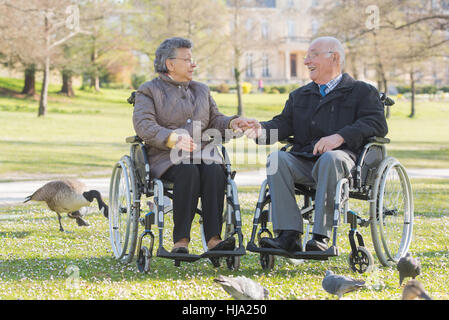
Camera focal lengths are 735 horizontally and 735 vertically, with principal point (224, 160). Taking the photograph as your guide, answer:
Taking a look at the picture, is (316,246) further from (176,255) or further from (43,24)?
(43,24)

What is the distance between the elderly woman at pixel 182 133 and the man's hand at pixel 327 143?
556mm

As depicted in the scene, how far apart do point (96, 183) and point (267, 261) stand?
20.8 ft

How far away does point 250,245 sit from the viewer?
4637mm

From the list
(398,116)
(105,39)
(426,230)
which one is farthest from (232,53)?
(426,230)

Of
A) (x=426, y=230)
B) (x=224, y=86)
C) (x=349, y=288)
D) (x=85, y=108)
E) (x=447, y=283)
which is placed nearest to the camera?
(x=349, y=288)

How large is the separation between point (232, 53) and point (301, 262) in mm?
30607

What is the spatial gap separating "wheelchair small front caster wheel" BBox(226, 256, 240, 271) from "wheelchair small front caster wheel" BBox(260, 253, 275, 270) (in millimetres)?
172

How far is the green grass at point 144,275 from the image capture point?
13.3 feet

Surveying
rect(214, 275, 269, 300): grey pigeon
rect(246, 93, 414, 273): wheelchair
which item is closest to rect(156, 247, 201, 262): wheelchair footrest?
rect(246, 93, 414, 273): wheelchair

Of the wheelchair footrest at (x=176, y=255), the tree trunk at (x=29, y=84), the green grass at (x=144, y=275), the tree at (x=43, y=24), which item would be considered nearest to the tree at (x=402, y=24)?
the tree at (x=43, y=24)

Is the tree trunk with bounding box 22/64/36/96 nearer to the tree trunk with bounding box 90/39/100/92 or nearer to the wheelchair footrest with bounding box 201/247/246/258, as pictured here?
the tree trunk with bounding box 90/39/100/92

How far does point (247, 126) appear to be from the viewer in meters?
5.06

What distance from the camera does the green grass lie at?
405cm

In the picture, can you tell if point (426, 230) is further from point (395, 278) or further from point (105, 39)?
point (105, 39)
